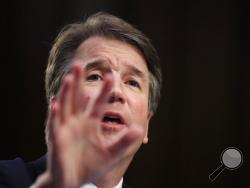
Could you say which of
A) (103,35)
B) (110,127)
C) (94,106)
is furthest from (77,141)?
(103,35)

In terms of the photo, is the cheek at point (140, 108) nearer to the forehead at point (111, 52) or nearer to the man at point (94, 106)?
the man at point (94, 106)

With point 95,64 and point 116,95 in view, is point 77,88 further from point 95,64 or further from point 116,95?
point 95,64

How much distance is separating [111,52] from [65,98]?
2.46 ft

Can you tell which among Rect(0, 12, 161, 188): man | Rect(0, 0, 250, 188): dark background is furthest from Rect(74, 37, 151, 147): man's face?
Rect(0, 0, 250, 188): dark background

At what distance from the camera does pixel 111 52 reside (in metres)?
1.59

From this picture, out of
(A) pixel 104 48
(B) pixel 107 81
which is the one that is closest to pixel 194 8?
(A) pixel 104 48

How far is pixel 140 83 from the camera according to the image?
1.62m

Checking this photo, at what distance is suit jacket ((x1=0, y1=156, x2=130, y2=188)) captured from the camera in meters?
1.32

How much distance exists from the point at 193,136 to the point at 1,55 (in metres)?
0.87

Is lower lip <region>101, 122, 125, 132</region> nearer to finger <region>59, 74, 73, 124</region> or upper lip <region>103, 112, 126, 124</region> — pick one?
upper lip <region>103, 112, 126, 124</region>

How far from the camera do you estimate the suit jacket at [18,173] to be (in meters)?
1.32

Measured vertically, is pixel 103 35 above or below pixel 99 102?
below

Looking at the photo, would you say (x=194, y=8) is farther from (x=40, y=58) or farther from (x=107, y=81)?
(x=107, y=81)

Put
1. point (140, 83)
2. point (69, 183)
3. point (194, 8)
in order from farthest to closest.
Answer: point (194, 8), point (140, 83), point (69, 183)
